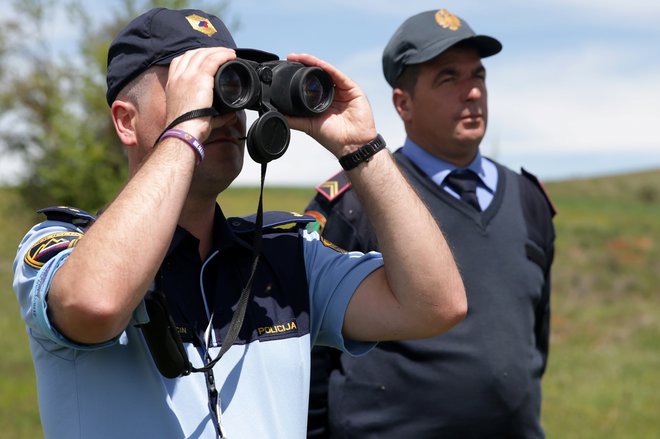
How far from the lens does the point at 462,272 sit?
12.0 ft

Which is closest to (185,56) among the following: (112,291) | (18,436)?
(112,291)

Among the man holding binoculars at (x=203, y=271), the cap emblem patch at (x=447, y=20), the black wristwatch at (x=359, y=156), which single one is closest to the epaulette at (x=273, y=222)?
the man holding binoculars at (x=203, y=271)

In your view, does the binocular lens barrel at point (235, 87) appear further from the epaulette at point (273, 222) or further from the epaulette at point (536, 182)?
the epaulette at point (536, 182)

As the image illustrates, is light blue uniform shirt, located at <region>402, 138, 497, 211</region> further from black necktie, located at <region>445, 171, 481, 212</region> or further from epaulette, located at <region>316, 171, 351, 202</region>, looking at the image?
epaulette, located at <region>316, 171, 351, 202</region>

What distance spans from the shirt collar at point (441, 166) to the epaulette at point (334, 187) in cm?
36

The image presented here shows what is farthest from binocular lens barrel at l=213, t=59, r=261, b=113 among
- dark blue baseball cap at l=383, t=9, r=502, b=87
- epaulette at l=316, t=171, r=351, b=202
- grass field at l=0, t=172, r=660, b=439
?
grass field at l=0, t=172, r=660, b=439

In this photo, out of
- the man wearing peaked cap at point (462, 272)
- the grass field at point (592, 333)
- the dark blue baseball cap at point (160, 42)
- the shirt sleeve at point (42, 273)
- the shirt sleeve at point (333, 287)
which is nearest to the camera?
the shirt sleeve at point (42, 273)

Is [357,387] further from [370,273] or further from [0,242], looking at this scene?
[0,242]

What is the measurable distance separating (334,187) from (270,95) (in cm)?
151

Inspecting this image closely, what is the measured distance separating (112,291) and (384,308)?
2.59 feet

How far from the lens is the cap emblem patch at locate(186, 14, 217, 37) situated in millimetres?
2395

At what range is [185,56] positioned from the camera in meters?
2.20

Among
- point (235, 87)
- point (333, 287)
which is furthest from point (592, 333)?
point (235, 87)

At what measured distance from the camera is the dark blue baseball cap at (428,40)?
404 centimetres
